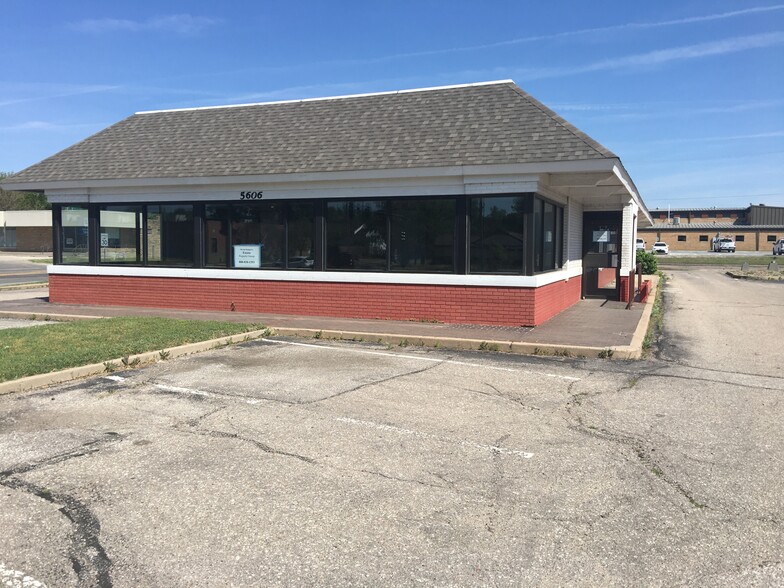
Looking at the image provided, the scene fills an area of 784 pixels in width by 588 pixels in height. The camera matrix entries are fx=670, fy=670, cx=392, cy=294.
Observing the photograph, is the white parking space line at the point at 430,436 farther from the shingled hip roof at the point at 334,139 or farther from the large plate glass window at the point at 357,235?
the large plate glass window at the point at 357,235

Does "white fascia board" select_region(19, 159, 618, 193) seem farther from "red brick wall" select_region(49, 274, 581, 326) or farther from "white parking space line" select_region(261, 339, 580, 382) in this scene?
"white parking space line" select_region(261, 339, 580, 382)

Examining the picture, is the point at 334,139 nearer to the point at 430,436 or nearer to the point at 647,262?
the point at 430,436

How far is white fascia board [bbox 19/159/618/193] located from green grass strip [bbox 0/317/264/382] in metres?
3.46

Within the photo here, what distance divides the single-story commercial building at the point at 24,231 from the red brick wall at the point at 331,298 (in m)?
57.0

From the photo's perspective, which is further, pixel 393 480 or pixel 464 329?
pixel 464 329

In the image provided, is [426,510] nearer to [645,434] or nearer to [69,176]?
[645,434]

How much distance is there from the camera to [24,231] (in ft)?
232

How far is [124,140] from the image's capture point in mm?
17625

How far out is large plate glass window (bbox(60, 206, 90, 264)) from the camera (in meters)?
16.4

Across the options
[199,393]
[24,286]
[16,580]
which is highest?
[24,286]

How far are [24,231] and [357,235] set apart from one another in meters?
68.6

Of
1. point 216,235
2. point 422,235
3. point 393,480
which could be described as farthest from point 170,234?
point 393,480

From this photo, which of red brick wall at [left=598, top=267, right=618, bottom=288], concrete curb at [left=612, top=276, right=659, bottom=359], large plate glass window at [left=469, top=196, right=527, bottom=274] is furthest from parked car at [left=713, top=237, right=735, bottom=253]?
large plate glass window at [left=469, top=196, right=527, bottom=274]

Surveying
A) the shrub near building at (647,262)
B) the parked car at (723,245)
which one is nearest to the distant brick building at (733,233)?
the parked car at (723,245)
